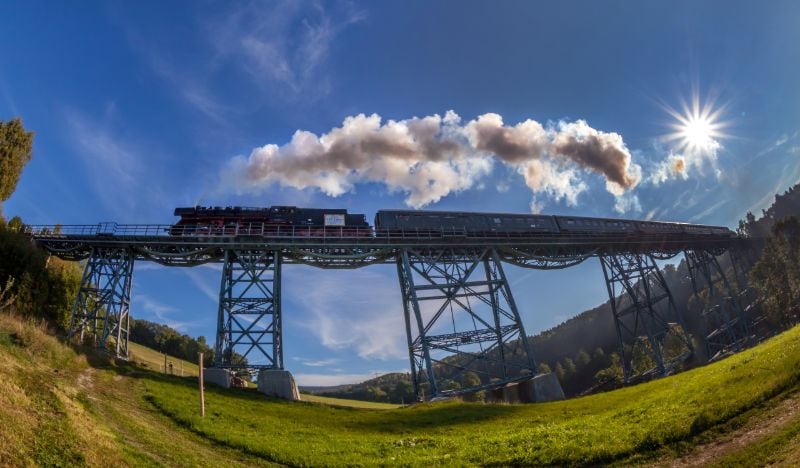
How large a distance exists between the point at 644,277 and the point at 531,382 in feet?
69.9

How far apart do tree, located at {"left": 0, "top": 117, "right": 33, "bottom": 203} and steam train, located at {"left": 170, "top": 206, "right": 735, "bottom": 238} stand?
14465mm

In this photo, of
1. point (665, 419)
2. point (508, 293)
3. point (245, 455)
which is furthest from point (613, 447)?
point (508, 293)

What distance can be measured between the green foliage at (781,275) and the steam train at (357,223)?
94.5ft

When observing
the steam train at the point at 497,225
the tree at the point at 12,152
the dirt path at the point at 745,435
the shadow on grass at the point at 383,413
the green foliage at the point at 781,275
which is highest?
the tree at the point at 12,152

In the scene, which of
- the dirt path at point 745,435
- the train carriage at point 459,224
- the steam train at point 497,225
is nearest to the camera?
the dirt path at point 745,435

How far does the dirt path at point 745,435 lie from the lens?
11.4m

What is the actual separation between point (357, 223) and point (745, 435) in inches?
1133

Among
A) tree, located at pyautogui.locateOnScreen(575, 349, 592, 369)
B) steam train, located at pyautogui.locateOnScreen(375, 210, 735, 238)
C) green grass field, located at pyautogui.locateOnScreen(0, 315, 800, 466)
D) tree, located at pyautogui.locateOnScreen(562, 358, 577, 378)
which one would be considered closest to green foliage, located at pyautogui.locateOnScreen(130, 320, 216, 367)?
steam train, located at pyautogui.locateOnScreen(375, 210, 735, 238)

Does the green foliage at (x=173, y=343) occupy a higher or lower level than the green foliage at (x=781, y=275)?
higher

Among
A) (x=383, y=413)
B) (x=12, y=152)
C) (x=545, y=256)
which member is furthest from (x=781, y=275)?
(x=12, y=152)

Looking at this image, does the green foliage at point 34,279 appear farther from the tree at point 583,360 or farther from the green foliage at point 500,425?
the tree at point 583,360

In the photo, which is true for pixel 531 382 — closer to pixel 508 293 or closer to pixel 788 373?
pixel 508 293

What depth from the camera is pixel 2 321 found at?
2033 centimetres

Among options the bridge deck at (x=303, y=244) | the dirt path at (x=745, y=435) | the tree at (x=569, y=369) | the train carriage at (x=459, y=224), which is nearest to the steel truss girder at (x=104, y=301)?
the bridge deck at (x=303, y=244)
